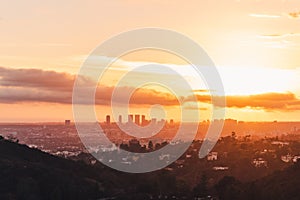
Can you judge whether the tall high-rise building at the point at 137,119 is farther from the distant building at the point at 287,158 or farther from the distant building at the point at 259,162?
the distant building at the point at 259,162

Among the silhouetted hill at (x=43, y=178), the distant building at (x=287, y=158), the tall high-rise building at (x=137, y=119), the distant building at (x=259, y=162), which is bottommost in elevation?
the silhouetted hill at (x=43, y=178)

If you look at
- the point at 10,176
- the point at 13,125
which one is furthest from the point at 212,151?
the point at 13,125

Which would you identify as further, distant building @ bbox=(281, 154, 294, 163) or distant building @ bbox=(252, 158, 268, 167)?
distant building @ bbox=(281, 154, 294, 163)

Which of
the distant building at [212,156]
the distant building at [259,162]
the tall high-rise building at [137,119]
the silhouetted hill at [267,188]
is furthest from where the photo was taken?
the tall high-rise building at [137,119]

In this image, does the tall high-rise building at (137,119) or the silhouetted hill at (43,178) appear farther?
the tall high-rise building at (137,119)

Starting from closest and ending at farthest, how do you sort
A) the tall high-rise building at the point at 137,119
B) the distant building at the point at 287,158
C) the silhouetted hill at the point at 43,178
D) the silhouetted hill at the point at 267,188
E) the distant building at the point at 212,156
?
the silhouetted hill at the point at 267,188
the silhouetted hill at the point at 43,178
the distant building at the point at 287,158
the distant building at the point at 212,156
the tall high-rise building at the point at 137,119

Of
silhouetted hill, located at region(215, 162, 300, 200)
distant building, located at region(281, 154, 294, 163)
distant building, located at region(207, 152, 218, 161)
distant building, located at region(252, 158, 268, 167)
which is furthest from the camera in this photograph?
distant building, located at region(207, 152, 218, 161)

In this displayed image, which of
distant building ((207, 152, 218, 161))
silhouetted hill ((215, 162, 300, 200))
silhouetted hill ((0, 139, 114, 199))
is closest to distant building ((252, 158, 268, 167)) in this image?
distant building ((207, 152, 218, 161))

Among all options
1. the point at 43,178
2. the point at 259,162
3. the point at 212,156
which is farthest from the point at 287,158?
the point at 43,178

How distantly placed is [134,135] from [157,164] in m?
56.7

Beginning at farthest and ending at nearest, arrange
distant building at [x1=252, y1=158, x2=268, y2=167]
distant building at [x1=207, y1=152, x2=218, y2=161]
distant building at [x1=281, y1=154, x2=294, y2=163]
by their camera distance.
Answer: distant building at [x1=207, y1=152, x2=218, y2=161]
distant building at [x1=281, y1=154, x2=294, y2=163]
distant building at [x1=252, y1=158, x2=268, y2=167]

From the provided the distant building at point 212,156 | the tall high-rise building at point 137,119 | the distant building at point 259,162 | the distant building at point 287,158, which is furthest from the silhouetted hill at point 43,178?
the tall high-rise building at point 137,119

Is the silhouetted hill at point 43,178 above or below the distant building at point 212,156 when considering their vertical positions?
below

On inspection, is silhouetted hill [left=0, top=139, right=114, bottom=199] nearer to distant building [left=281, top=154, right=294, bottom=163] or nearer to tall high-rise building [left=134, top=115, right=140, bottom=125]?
distant building [left=281, top=154, right=294, bottom=163]
